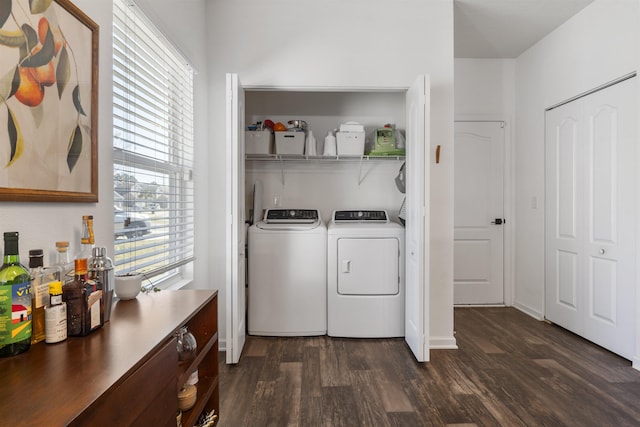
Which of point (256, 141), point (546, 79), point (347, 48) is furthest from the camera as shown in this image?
point (546, 79)

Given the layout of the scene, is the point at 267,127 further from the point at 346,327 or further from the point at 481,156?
the point at 481,156

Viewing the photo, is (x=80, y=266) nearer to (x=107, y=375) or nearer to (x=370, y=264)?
(x=107, y=375)

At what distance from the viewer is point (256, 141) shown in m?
2.86

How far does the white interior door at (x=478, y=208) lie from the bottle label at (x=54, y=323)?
11.4 feet

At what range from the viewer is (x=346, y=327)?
274 cm

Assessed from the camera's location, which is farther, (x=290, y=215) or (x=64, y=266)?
A: (x=290, y=215)

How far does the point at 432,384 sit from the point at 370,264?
0.96 metres

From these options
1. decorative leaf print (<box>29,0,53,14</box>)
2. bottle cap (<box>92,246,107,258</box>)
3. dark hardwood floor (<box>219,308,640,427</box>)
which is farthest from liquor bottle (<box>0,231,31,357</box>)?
dark hardwood floor (<box>219,308,640,427</box>)

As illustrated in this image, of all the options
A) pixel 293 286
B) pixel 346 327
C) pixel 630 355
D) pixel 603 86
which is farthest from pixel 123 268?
pixel 603 86

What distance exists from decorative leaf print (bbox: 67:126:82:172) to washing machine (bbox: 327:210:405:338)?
1836 millimetres

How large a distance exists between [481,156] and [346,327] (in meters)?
2.36

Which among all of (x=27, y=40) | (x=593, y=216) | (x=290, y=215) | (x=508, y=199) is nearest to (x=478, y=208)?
(x=508, y=199)

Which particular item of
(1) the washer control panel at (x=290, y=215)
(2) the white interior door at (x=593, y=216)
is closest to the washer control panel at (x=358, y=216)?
(1) the washer control panel at (x=290, y=215)

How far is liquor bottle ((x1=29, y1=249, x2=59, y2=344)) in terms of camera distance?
2.96ft
